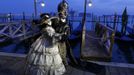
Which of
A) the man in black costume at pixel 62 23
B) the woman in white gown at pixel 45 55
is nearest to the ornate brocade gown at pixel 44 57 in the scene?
the woman in white gown at pixel 45 55

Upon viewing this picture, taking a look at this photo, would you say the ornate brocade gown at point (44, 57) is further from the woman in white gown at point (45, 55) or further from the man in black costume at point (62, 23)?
the man in black costume at point (62, 23)

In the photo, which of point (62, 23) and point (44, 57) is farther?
point (62, 23)

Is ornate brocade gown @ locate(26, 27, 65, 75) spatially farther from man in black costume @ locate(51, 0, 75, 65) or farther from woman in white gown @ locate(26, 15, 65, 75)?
man in black costume @ locate(51, 0, 75, 65)

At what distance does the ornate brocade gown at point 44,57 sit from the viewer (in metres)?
4.59

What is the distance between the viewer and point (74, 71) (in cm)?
593

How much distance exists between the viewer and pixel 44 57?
4586 millimetres

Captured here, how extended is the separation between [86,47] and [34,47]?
599 cm

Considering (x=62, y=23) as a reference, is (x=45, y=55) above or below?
below

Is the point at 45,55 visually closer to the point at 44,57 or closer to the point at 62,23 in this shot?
the point at 44,57

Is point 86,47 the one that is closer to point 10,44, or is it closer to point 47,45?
point 10,44

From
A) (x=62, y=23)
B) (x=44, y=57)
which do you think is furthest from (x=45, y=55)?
(x=62, y=23)

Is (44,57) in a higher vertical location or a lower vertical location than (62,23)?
lower

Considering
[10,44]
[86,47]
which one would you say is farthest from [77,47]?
[10,44]

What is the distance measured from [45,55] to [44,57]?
4 cm
